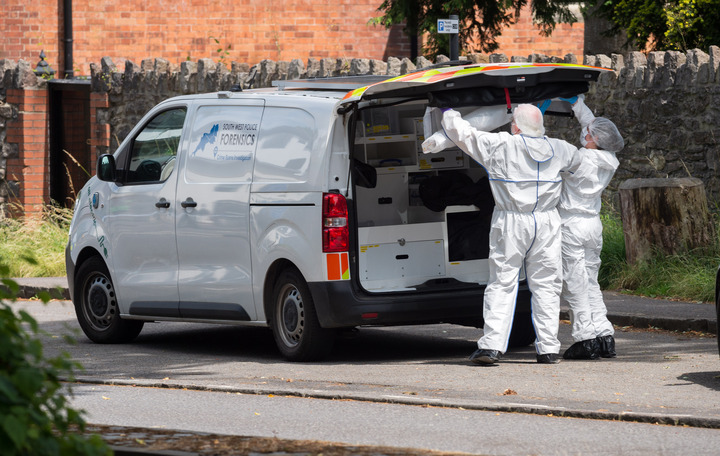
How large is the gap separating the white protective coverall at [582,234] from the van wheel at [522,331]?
0.89 meters

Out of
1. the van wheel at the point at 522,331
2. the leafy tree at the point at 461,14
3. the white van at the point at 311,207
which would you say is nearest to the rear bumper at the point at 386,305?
the white van at the point at 311,207

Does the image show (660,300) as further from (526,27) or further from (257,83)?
(526,27)

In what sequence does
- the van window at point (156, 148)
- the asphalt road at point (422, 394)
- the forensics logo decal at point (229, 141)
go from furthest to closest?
the van window at point (156, 148) < the forensics logo decal at point (229, 141) < the asphalt road at point (422, 394)

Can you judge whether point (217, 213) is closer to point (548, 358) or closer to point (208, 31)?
point (548, 358)

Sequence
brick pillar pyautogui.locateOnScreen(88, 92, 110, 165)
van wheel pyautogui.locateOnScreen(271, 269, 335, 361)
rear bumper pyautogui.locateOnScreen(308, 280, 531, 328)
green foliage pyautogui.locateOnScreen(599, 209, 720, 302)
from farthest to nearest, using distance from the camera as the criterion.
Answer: brick pillar pyautogui.locateOnScreen(88, 92, 110, 165) < green foliage pyautogui.locateOnScreen(599, 209, 720, 302) < van wheel pyautogui.locateOnScreen(271, 269, 335, 361) < rear bumper pyautogui.locateOnScreen(308, 280, 531, 328)

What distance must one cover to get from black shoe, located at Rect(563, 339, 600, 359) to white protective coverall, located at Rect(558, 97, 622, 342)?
2.2 inches

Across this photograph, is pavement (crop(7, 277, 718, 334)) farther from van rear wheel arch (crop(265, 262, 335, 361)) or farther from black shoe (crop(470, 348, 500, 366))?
black shoe (crop(470, 348, 500, 366))

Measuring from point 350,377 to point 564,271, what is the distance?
1884 mm

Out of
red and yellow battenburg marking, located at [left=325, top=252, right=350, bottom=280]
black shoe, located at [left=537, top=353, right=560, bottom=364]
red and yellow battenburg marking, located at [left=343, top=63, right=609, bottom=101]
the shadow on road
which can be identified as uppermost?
red and yellow battenburg marking, located at [left=343, top=63, right=609, bottom=101]

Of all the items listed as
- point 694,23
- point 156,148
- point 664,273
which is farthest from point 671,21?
point 156,148

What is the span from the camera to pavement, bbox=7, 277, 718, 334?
11.5m

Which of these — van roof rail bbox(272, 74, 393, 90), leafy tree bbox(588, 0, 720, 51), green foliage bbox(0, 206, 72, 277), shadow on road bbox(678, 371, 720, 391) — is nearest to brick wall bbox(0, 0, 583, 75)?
leafy tree bbox(588, 0, 720, 51)

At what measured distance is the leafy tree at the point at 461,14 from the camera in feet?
75.8

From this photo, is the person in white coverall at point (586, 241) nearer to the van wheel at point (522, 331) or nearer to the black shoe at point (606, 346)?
the black shoe at point (606, 346)
